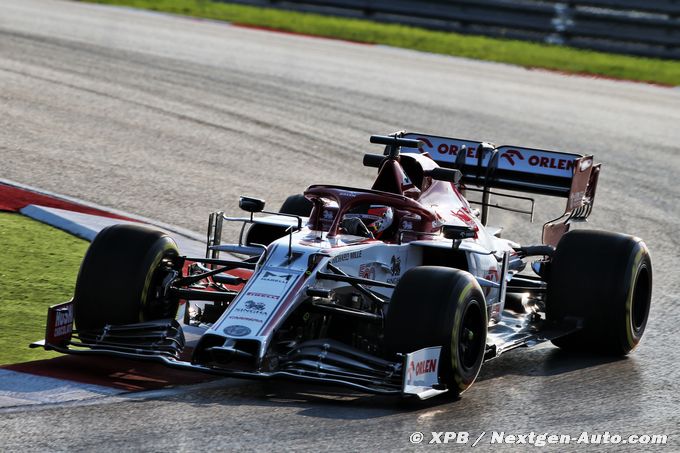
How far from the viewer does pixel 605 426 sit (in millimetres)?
6988

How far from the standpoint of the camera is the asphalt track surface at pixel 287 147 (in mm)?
6629

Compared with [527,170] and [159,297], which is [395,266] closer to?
[159,297]

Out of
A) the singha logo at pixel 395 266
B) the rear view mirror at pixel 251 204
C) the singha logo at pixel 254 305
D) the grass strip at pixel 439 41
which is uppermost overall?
the grass strip at pixel 439 41

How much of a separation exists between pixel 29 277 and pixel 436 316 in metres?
3.50

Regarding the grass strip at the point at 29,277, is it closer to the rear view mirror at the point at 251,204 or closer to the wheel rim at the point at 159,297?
the wheel rim at the point at 159,297

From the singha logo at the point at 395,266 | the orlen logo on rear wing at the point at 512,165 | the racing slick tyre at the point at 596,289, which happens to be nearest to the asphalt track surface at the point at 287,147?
the racing slick tyre at the point at 596,289

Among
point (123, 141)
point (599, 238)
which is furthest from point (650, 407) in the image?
point (123, 141)

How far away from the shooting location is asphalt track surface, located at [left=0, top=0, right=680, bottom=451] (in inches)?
261

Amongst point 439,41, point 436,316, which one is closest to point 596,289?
point 436,316

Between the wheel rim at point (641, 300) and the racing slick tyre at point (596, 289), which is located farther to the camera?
the wheel rim at point (641, 300)

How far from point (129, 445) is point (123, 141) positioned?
9.38m

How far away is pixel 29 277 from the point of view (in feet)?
30.4

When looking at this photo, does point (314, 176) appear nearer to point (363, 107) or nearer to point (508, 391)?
point (363, 107)

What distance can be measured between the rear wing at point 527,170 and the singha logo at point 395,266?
210 centimetres
